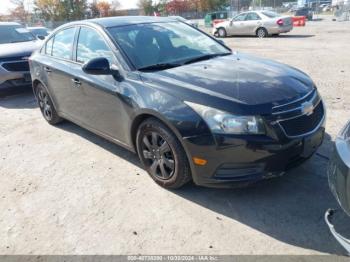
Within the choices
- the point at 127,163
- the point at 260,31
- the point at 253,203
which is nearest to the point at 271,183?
the point at 253,203

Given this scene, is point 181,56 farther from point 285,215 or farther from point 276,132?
point 285,215

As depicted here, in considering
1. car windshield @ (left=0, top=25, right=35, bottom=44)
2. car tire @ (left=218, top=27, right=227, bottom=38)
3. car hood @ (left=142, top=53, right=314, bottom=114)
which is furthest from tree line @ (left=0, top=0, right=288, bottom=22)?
car hood @ (left=142, top=53, right=314, bottom=114)

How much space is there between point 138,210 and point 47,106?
3220 millimetres

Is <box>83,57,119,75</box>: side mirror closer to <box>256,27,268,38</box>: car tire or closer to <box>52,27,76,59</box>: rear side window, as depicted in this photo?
<box>52,27,76,59</box>: rear side window

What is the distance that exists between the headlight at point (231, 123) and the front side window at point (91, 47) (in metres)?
1.52

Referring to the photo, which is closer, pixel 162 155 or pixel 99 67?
pixel 162 155

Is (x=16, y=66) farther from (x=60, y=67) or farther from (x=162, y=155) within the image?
(x=162, y=155)

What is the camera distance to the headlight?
2955mm

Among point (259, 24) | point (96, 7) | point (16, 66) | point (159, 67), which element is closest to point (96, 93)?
point (159, 67)

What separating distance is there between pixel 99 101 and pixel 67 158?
3.43 ft

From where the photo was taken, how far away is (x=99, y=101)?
4199mm

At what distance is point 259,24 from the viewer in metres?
19.3

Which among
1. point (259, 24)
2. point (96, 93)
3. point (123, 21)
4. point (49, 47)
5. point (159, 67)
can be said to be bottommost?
point (259, 24)

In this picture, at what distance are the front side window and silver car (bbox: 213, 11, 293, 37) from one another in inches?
631
